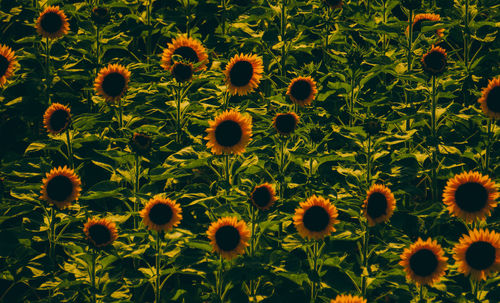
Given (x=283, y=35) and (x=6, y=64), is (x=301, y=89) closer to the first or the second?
(x=283, y=35)

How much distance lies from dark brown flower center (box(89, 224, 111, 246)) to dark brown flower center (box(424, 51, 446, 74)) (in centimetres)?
206

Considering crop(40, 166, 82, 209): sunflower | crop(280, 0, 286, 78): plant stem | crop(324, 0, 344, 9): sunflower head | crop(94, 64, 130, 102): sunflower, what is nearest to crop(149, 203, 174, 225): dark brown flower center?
crop(40, 166, 82, 209): sunflower

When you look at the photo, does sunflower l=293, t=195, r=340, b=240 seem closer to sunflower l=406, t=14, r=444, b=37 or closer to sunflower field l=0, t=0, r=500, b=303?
sunflower field l=0, t=0, r=500, b=303

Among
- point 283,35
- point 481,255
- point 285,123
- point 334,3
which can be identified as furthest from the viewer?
point 334,3

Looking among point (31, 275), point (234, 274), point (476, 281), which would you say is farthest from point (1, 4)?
point (476, 281)

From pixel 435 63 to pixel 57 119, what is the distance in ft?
7.47

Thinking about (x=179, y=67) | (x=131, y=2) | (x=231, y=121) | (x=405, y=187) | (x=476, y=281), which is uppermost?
(x=131, y=2)

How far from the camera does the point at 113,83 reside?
3832 mm

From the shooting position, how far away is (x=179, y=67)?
144 inches

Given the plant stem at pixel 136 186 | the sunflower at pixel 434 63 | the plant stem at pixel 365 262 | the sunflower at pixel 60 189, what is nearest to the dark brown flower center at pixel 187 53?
the plant stem at pixel 136 186

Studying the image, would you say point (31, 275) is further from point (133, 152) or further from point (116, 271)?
point (133, 152)

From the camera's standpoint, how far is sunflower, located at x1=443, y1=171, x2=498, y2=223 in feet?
10.9

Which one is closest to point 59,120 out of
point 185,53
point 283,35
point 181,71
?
point 181,71

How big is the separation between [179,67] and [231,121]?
461 millimetres
